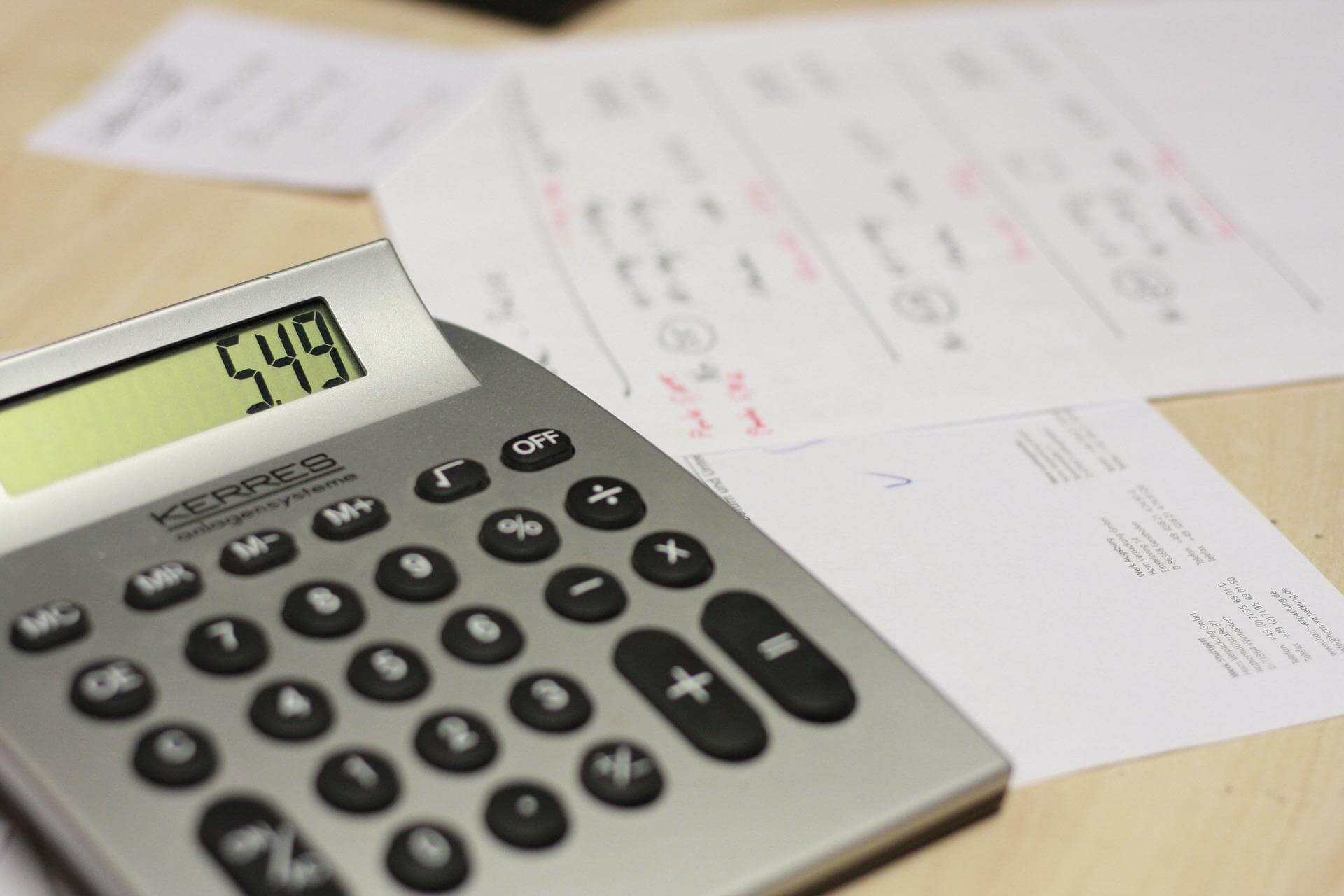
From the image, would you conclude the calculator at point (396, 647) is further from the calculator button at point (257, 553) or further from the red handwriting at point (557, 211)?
the red handwriting at point (557, 211)

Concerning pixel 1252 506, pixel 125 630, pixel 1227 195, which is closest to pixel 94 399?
pixel 125 630

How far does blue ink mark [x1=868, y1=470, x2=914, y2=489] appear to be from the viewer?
40 cm

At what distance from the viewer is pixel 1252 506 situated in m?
0.41

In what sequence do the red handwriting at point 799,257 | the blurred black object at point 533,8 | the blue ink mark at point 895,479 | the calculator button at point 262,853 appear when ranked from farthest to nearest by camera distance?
the blurred black object at point 533,8
the red handwriting at point 799,257
the blue ink mark at point 895,479
the calculator button at point 262,853

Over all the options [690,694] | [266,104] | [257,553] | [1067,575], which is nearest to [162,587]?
[257,553]

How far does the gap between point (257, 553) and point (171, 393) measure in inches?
2.4

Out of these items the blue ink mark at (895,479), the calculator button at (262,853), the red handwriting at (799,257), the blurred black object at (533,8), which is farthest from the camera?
the blurred black object at (533,8)

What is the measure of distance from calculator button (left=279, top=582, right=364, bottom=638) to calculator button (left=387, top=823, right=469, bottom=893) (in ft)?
0.18

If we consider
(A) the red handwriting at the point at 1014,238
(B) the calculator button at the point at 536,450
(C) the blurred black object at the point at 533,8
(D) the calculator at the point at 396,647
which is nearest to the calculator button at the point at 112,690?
(D) the calculator at the point at 396,647

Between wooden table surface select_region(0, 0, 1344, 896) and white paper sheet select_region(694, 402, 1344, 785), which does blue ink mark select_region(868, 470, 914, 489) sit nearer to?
white paper sheet select_region(694, 402, 1344, 785)

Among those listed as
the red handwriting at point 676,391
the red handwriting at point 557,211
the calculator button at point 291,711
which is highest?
the calculator button at point 291,711

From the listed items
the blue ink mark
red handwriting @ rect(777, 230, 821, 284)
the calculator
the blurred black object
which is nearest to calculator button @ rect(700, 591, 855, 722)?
the calculator

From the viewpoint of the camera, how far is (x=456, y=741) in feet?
0.88

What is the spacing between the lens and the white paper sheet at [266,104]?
554 mm
